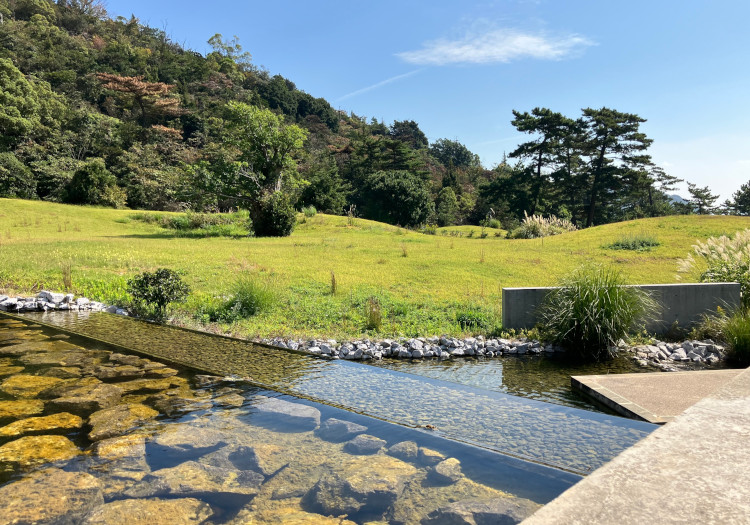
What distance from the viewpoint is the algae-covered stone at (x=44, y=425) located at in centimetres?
358

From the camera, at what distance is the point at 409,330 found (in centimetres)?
750

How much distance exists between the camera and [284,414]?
13.4 ft

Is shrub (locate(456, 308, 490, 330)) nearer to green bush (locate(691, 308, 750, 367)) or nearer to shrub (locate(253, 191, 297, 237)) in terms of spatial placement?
green bush (locate(691, 308, 750, 367))

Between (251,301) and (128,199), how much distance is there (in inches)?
1133

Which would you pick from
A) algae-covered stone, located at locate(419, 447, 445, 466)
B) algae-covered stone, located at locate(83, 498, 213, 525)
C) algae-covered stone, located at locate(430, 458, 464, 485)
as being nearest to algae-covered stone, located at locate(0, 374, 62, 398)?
algae-covered stone, located at locate(83, 498, 213, 525)

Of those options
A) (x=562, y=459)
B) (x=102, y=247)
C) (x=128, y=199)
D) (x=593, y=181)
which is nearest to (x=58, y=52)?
(x=128, y=199)

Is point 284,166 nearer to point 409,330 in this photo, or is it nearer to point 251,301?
point 251,301

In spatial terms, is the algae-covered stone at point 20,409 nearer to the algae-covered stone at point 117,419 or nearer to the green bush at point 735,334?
the algae-covered stone at point 117,419

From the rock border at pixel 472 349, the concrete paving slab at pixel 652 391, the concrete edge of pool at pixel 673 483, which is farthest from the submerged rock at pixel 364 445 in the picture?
the rock border at pixel 472 349

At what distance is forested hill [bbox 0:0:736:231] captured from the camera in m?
22.5

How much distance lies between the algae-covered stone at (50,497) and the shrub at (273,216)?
18.3 metres

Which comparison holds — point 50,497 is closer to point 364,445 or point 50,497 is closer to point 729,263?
point 364,445

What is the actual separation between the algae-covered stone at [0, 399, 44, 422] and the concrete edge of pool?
4.00m

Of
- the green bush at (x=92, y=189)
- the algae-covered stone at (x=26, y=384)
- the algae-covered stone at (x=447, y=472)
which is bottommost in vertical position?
the algae-covered stone at (x=26, y=384)
